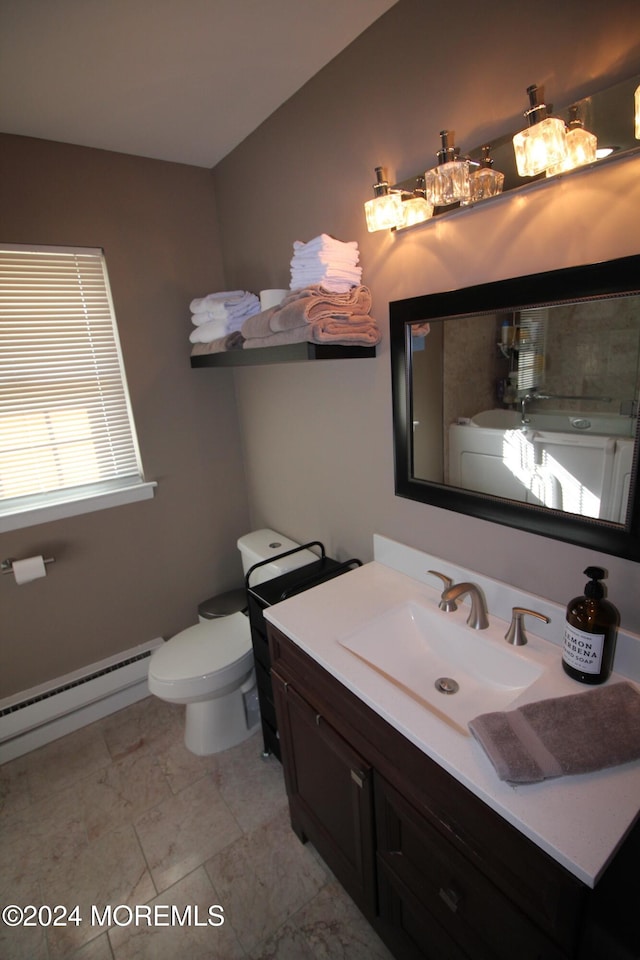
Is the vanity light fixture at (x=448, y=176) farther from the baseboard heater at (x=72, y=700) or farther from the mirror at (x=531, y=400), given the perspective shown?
the baseboard heater at (x=72, y=700)

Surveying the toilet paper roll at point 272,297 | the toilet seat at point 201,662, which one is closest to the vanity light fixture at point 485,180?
the toilet paper roll at point 272,297

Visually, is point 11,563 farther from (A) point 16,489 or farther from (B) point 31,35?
(B) point 31,35

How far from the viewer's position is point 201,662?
6.04 ft

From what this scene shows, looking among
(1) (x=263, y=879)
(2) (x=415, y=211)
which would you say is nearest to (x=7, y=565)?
(1) (x=263, y=879)

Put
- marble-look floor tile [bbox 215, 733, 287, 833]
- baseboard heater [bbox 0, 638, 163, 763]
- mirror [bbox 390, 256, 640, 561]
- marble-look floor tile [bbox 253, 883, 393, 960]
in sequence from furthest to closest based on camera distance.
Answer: baseboard heater [bbox 0, 638, 163, 763] < marble-look floor tile [bbox 215, 733, 287, 833] < marble-look floor tile [bbox 253, 883, 393, 960] < mirror [bbox 390, 256, 640, 561]

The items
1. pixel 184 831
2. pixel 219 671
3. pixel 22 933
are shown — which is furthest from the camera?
pixel 219 671

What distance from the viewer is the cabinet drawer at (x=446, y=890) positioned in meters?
0.77

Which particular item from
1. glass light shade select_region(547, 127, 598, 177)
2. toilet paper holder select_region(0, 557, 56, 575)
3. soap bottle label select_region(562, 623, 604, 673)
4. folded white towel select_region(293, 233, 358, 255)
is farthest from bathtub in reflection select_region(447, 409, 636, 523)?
toilet paper holder select_region(0, 557, 56, 575)

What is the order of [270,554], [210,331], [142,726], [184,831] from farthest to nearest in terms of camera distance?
[142,726]
[270,554]
[210,331]
[184,831]

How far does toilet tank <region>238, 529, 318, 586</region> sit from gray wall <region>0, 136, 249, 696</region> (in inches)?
13.7

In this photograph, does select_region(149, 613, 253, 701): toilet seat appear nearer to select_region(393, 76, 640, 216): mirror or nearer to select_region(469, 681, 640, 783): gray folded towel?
select_region(469, 681, 640, 783): gray folded towel

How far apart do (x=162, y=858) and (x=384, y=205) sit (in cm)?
219

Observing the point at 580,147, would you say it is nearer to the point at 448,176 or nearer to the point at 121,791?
the point at 448,176

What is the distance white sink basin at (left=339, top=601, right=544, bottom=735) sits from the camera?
1058 mm
